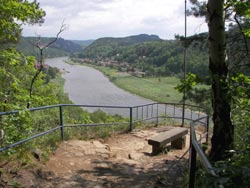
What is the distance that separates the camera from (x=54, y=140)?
543 cm

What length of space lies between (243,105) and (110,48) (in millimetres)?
154642

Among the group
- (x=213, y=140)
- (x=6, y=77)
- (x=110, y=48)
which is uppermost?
(x=110, y=48)

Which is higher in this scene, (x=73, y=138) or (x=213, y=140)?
(x=213, y=140)

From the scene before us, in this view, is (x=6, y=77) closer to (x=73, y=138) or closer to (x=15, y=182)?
(x=15, y=182)

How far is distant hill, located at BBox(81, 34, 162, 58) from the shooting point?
14662 cm

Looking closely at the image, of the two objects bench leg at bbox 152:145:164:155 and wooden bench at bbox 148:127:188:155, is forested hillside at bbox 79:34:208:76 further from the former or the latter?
bench leg at bbox 152:145:164:155

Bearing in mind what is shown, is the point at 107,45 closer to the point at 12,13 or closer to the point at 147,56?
the point at 147,56

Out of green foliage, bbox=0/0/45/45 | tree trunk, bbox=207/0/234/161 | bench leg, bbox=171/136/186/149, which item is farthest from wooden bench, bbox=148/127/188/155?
green foliage, bbox=0/0/45/45

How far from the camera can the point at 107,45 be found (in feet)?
531

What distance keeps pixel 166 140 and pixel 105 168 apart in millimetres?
1874

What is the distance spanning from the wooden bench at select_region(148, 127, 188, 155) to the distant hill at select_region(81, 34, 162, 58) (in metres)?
130

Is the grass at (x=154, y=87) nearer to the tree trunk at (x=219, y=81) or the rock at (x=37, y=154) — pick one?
the tree trunk at (x=219, y=81)

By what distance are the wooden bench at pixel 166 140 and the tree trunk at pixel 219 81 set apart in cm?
170

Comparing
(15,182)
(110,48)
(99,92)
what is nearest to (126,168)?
(15,182)
